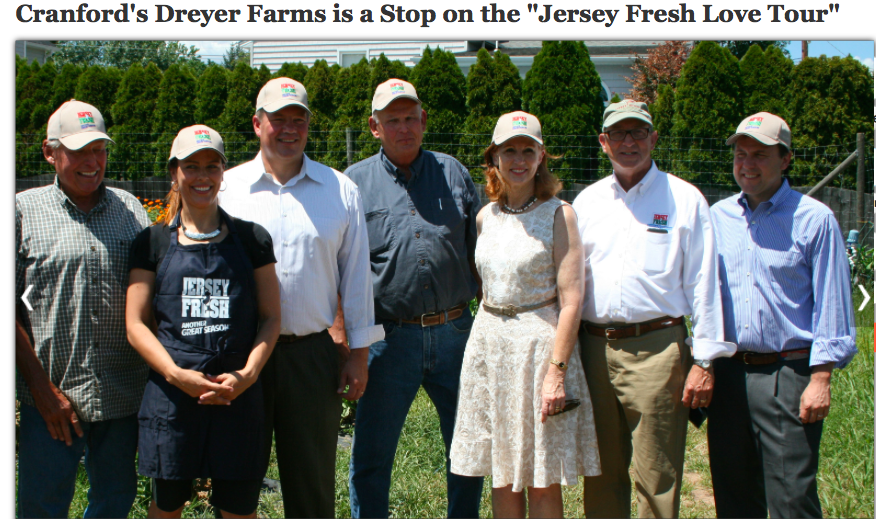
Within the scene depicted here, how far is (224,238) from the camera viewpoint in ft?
9.01

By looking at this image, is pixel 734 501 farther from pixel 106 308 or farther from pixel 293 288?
pixel 106 308

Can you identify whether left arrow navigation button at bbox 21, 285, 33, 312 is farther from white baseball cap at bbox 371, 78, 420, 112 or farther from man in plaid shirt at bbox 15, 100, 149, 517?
white baseball cap at bbox 371, 78, 420, 112

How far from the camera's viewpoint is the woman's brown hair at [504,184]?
309 centimetres

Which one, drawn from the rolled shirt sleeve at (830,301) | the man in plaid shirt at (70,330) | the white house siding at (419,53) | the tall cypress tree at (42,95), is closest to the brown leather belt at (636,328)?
the rolled shirt sleeve at (830,301)

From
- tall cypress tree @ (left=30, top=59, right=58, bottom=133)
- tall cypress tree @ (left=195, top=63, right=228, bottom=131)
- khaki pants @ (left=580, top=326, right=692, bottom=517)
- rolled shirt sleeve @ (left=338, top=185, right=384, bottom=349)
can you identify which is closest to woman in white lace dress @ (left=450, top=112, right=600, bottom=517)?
khaki pants @ (left=580, top=326, right=692, bottom=517)

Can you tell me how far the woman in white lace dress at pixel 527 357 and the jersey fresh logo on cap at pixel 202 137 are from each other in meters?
1.25

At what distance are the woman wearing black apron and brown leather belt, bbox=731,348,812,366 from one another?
214 centimetres

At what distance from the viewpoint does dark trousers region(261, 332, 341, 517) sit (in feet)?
9.82

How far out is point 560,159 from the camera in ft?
29.8

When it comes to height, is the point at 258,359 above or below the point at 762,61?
below

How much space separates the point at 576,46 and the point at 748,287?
754 centimetres

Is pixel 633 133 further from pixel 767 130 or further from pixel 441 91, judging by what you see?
pixel 441 91

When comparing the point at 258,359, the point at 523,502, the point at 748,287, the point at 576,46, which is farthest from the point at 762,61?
the point at 258,359
